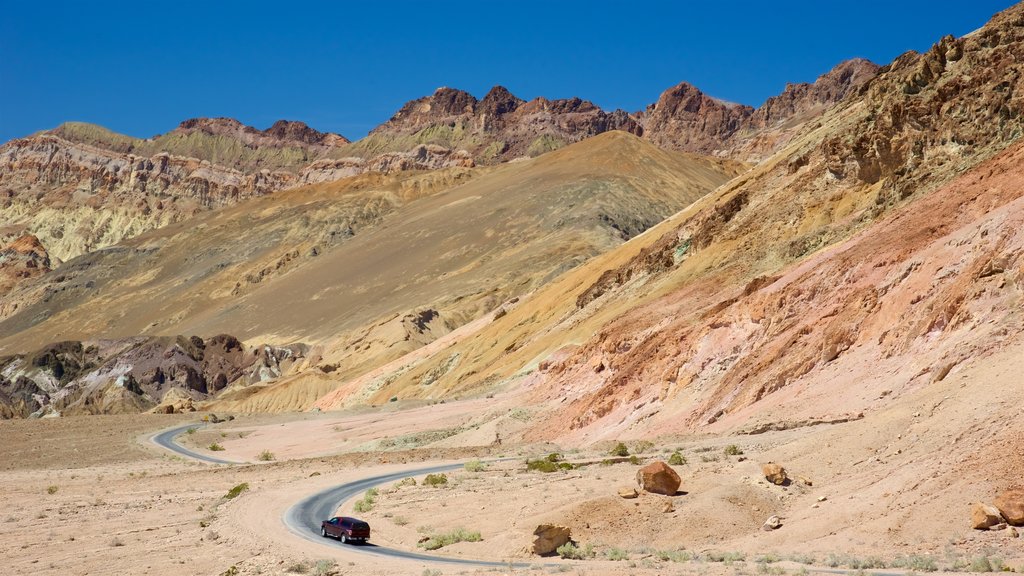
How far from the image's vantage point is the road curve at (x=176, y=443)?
50.5 m

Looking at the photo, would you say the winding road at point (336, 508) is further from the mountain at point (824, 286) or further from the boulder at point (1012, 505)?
the mountain at point (824, 286)

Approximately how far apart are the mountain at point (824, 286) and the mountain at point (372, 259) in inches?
1379

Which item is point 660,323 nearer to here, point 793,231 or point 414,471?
point 793,231

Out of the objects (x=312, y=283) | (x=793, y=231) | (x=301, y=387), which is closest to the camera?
(x=793, y=231)

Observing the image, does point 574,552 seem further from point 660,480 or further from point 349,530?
point 349,530

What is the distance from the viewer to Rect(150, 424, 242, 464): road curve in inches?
1988

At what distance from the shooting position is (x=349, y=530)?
71.6 feet

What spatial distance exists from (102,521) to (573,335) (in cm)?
3037

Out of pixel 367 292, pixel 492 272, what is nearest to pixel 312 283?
pixel 367 292

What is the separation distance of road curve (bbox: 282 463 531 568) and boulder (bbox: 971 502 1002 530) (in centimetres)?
790

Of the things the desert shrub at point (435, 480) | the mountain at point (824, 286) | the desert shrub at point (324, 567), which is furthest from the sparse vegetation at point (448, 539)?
the mountain at point (824, 286)

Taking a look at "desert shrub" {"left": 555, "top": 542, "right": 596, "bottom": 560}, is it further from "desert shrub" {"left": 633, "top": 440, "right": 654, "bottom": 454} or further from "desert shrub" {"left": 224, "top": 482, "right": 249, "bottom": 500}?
"desert shrub" {"left": 224, "top": 482, "right": 249, "bottom": 500}

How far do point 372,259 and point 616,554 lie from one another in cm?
13061

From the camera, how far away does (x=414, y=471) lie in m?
34.3
